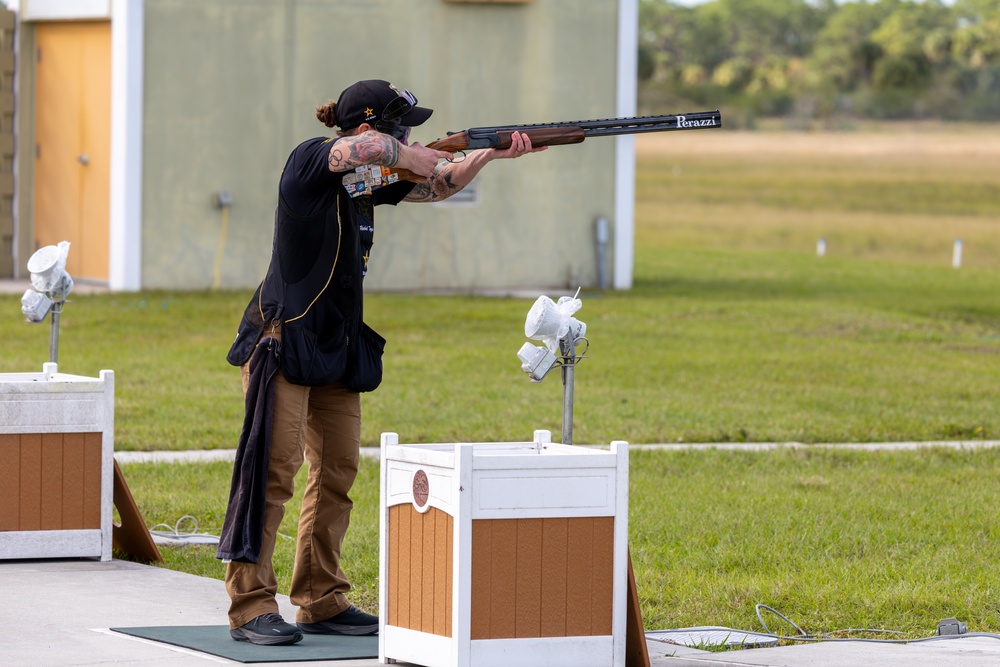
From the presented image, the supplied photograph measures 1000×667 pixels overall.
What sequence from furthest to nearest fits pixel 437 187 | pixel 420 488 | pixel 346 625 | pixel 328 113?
pixel 437 187 < pixel 346 625 < pixel 328 113 < pixel 420 488

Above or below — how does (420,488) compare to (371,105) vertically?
below

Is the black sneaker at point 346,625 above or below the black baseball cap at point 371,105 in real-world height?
below

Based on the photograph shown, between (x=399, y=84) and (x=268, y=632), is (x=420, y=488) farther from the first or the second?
(x=399, y=84)

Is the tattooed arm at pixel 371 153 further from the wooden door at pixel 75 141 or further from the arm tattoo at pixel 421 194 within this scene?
the wooden door at pixel 75 141

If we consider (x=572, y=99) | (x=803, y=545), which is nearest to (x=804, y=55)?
(x=572, y=99)

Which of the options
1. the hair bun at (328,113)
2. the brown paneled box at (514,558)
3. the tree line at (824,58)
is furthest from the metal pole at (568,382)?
the tree line at (824,58)

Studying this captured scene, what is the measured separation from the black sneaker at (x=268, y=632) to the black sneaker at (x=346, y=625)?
24 centimetres

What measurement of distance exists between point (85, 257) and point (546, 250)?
20.5ft

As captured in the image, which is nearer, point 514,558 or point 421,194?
point 514,558

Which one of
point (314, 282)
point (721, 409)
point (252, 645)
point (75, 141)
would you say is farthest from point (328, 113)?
point (75, 141)

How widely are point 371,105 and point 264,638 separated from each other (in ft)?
6.56

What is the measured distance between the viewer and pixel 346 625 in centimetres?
651

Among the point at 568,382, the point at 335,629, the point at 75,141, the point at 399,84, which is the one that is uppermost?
the point at 399,84

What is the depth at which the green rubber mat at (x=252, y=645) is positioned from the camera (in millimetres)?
6016
